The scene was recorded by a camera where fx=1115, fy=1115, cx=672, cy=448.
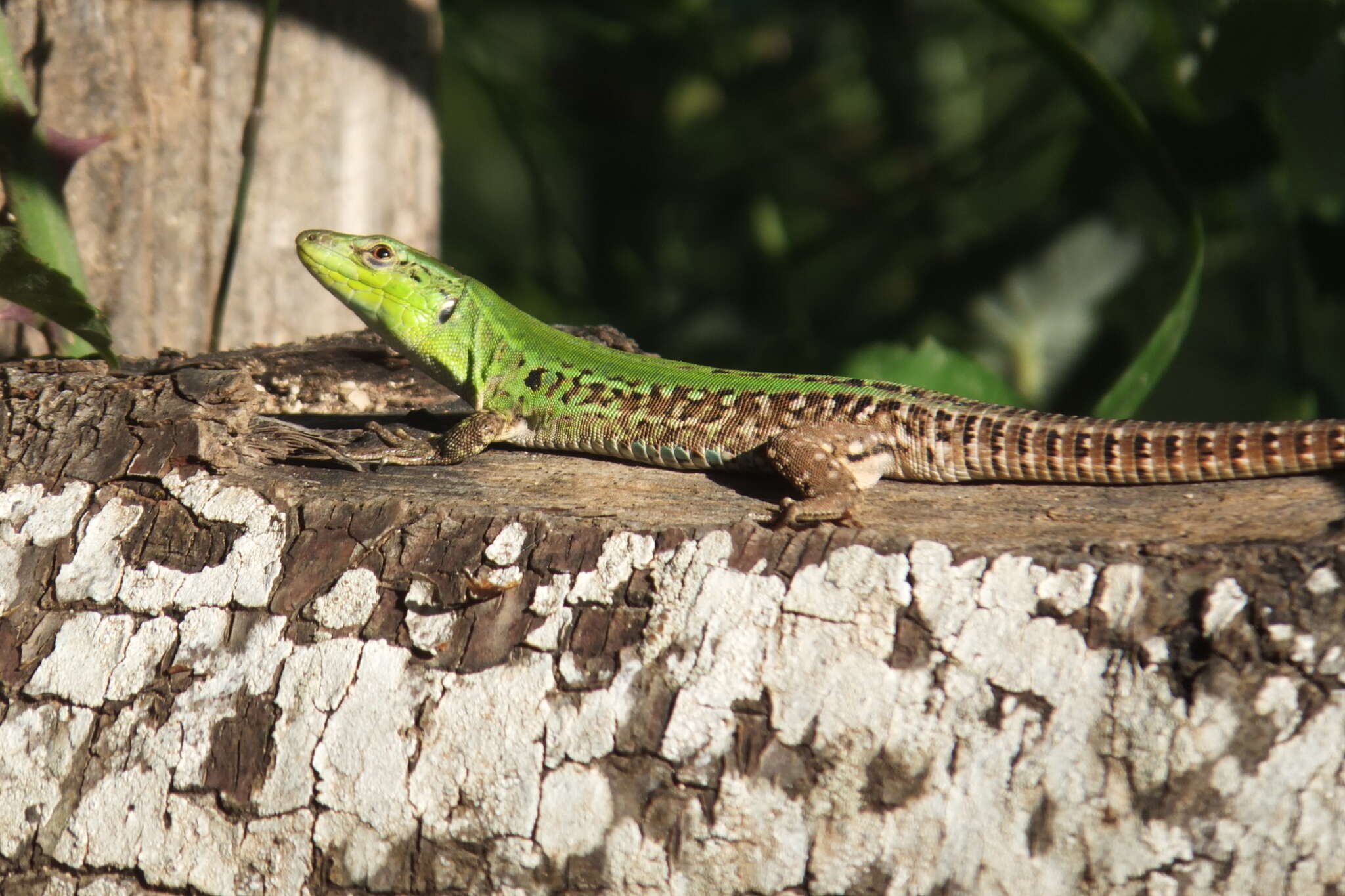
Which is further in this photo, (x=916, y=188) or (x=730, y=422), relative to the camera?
(x=916, y=188)

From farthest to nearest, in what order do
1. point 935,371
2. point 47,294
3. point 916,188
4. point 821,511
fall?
point 916,188, point 935,371, point 47,294, point 821,511

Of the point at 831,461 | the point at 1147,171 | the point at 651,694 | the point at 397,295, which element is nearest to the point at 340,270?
the point at 397,295

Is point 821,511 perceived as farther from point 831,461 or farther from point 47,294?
point 47,294

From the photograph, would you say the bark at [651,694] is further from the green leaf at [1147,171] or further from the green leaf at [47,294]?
the green leaf at [1147,171]

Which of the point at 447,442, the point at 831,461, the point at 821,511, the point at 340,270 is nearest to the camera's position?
the point at 821,511

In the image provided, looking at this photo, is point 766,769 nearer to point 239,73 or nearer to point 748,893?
point 748,893
